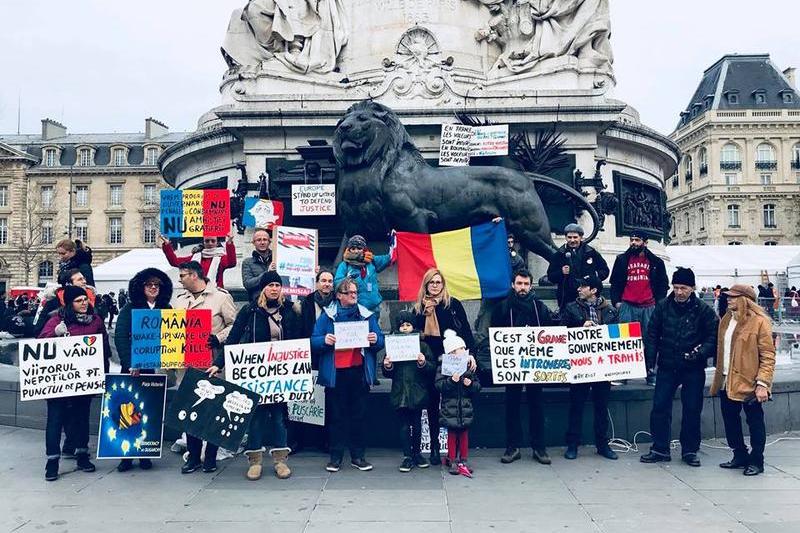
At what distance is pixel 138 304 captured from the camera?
26.2 ft

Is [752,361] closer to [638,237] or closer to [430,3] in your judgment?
[638,237]

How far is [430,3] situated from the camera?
47.5 feet

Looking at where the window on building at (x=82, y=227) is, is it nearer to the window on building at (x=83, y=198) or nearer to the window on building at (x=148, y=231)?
the window on building at (x=83, y=198)

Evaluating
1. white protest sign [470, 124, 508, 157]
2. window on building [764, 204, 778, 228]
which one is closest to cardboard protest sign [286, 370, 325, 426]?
white protest sign [470, 124, 508, 157]

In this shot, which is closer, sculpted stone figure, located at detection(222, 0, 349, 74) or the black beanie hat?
the black beanie hat

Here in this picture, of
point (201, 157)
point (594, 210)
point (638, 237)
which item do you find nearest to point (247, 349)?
point (638, 237)

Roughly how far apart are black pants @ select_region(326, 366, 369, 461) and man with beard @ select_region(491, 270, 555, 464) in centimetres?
159

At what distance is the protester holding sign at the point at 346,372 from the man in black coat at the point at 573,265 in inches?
108

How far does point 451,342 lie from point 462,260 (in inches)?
118

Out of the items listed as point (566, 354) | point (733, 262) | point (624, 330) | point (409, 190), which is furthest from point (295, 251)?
point (733, 262)

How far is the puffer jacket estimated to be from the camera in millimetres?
7949

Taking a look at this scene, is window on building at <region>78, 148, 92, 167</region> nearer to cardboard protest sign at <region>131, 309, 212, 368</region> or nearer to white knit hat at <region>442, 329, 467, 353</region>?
cardboard protest sign at <region>131, 309, 212, 368</region>

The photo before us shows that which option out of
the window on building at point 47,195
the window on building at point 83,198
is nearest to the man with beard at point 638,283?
the window on building at point 83,198

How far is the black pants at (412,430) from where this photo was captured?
7695 millimetres
